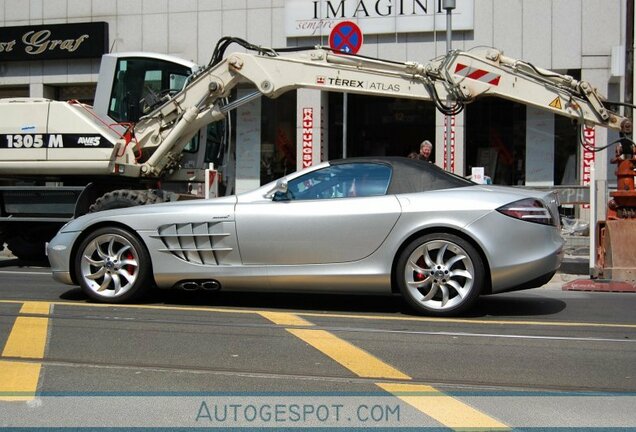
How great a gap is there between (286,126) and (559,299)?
1242 cm

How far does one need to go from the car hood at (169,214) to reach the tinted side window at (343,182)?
0.66 metres

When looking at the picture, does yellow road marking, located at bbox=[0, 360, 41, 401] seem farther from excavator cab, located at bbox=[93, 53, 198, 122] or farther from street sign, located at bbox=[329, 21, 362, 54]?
street sign, located at bbox=[329, 21, 362, 54]

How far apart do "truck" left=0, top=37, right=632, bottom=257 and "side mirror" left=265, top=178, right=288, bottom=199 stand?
3023mm

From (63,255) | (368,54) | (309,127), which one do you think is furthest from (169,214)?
(368,54)

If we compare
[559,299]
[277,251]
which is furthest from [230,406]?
[559,299]

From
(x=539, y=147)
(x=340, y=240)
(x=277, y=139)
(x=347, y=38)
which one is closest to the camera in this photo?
(x=340, y=240)

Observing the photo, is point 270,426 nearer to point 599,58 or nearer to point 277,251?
point 277,251

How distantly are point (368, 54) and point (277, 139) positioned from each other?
3.46 metres

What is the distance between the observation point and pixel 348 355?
5.46 meters

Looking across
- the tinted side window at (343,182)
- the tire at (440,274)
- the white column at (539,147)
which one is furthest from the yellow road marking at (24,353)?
the white column at (539,147)

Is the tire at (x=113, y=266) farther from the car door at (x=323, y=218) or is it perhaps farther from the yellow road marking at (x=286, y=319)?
the yellow road marking at (x=286, y=319)

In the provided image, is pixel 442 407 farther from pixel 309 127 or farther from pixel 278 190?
pixel 309 127

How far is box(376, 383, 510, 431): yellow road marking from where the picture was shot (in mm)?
4027

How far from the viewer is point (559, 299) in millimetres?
8359
